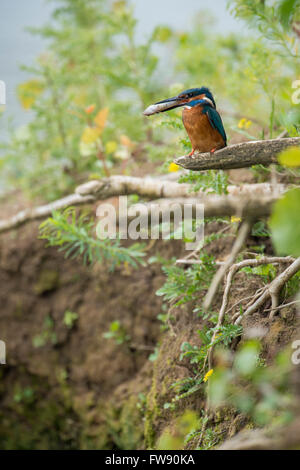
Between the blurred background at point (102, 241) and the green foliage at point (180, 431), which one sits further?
the blurred background at point (102, 241)

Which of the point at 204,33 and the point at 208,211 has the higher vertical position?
the point at 204,33

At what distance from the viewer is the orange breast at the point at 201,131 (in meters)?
1.20

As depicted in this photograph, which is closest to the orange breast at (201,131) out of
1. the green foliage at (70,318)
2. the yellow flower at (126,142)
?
the yellow flower at (126,142)

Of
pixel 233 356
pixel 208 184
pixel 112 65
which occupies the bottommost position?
pixel 233 356

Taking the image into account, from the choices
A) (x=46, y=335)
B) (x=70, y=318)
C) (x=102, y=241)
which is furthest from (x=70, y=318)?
(x=102, y=241)

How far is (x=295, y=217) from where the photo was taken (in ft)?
1.87

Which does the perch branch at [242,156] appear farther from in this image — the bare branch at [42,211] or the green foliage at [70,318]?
the green foliage at [70,318]

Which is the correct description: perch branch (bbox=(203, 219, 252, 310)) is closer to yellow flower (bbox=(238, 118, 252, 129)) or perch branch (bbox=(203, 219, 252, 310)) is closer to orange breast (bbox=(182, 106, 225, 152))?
orange breast (bbox=(182, 106, 225, 152))

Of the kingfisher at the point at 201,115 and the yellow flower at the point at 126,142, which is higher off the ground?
the yellow flower at the point at 126,142

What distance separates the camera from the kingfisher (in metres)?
1.20

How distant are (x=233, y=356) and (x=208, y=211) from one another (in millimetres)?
692

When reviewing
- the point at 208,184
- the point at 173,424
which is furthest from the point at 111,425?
the point at 208,184

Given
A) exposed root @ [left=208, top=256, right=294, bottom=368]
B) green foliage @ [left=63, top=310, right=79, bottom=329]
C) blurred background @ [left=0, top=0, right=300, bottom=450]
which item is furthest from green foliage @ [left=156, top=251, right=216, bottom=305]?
green foliage @ [left=63, top=310, right=79, bottom=329]
